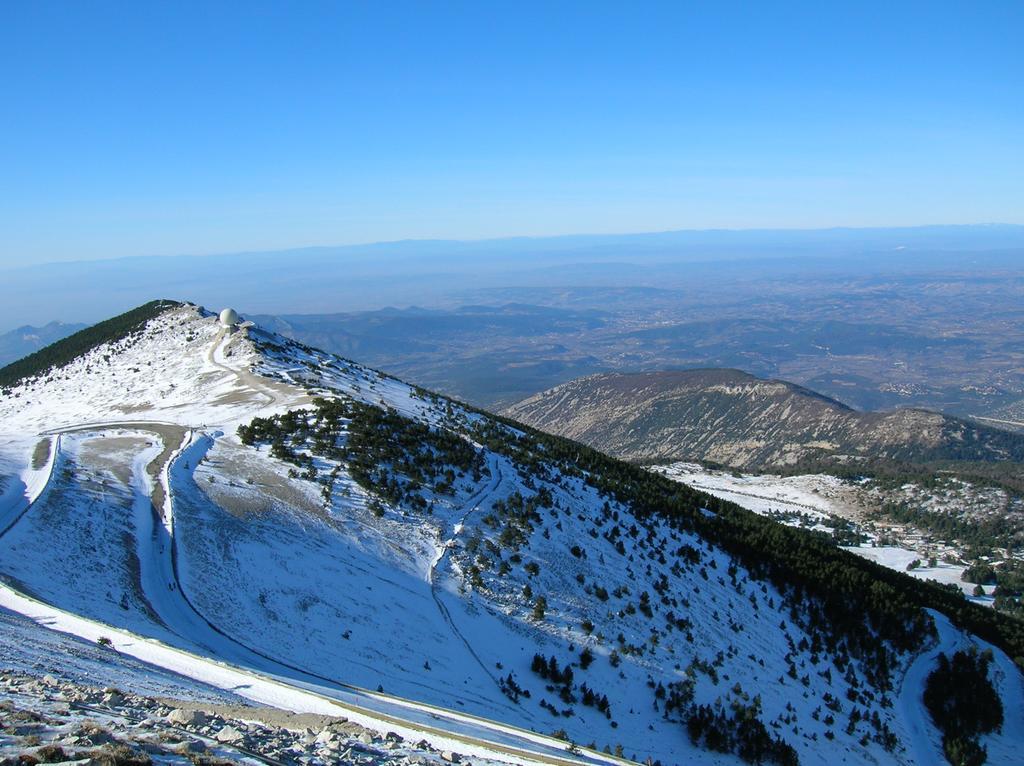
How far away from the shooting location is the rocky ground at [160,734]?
6551mm

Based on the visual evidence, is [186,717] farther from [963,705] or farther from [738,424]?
[738,424]

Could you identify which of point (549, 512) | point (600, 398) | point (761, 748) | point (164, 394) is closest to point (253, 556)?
point (549, 512)

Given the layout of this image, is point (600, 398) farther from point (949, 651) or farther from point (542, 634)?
point (542, 634)

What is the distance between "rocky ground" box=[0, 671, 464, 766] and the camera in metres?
6.55

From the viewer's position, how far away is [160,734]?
296 inches

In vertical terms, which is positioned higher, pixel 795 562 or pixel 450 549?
pixel 450 549

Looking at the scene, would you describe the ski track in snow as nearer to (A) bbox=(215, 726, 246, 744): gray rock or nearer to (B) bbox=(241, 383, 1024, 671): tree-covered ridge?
(A) bbox=(215, 726, 246, 744): gray rock

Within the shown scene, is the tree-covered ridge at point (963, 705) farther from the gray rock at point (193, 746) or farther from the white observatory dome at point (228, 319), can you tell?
the white observatory dome at point (228, 319)

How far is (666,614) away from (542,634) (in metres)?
5.17

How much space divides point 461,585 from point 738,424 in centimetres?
10097

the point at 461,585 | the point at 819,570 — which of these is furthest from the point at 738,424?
the point at 461,585

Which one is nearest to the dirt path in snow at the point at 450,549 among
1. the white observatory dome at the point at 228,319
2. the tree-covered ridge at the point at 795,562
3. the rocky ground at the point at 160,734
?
the tree-covered ridge at the point at 795,562

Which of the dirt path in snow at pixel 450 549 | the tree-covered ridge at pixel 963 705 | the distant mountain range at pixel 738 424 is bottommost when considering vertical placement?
the distant mountain range at pixel 738 424

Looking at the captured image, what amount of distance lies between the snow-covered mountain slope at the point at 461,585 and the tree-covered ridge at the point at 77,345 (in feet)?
45.8
